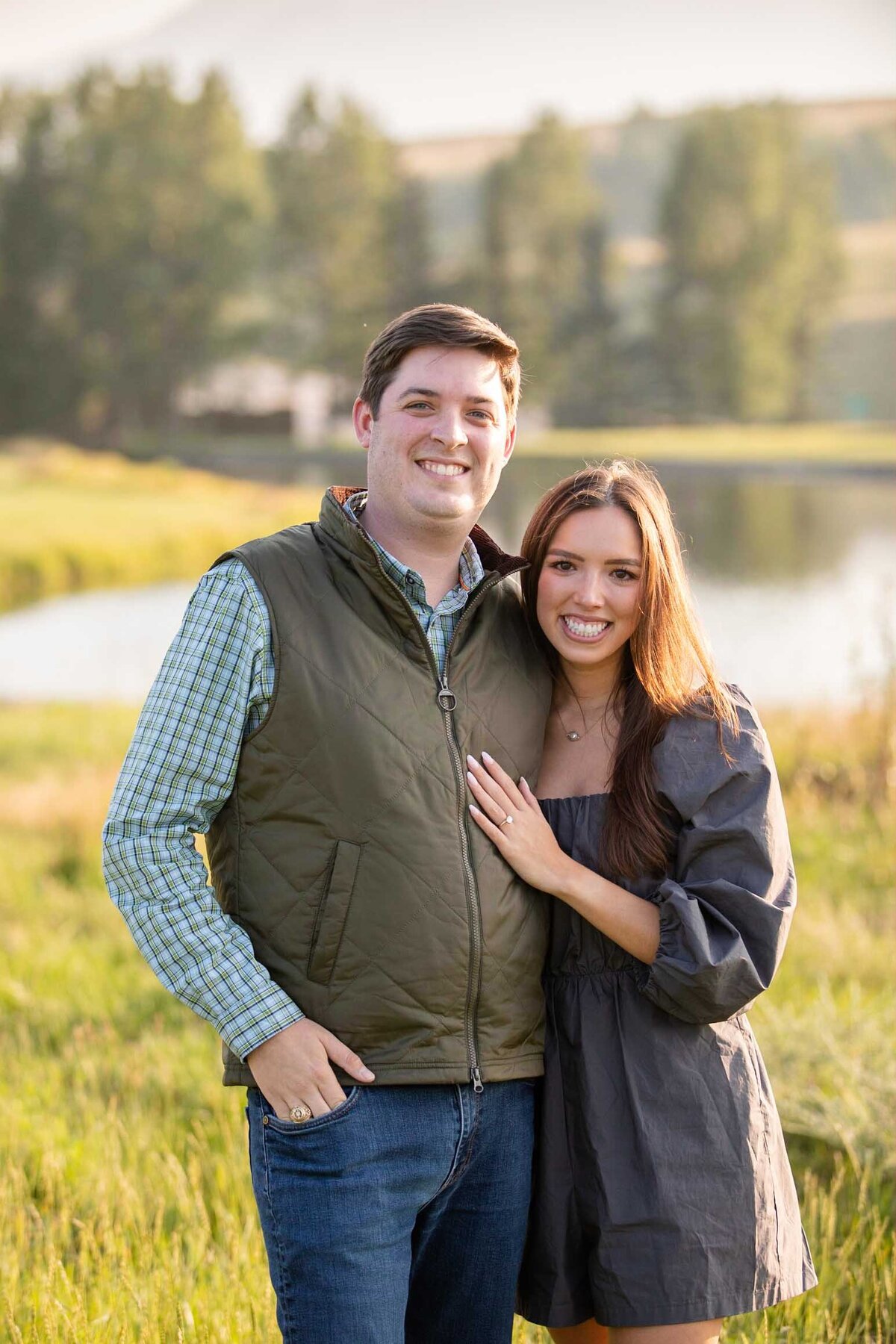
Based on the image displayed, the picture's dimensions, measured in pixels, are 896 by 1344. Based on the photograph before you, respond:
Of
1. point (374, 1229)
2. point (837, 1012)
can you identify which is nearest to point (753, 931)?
point (374, 1229)

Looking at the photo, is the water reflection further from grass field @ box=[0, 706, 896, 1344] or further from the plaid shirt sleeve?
the plaid shirt sleeve

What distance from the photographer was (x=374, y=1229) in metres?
1.89

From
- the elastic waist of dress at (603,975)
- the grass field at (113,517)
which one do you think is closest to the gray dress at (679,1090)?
the elastic waist of dress at (603,975)

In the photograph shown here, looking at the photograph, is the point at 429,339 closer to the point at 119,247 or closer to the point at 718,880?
the point at 718,880

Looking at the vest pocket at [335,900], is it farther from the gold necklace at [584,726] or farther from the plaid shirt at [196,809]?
the gold necklace at [584,726]

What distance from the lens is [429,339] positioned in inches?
84.7

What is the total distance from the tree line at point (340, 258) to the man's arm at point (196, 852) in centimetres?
2021

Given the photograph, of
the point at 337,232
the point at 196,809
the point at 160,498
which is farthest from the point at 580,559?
the point at 160,498

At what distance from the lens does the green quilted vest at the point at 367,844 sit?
1935 millimetres

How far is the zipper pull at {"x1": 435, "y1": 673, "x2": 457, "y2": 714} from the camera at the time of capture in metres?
2.05

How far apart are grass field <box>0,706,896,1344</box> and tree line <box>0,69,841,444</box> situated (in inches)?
666

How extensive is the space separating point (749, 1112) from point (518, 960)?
481mm

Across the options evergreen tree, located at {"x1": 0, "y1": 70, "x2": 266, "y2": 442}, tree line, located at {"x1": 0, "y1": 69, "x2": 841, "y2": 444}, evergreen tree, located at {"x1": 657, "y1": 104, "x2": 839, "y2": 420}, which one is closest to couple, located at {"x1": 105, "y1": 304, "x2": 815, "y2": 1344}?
tree line, located at {"x1": 0, "y1": 69, "x2": 841, "y2": 444}

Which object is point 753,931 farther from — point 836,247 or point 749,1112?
point 836,247
